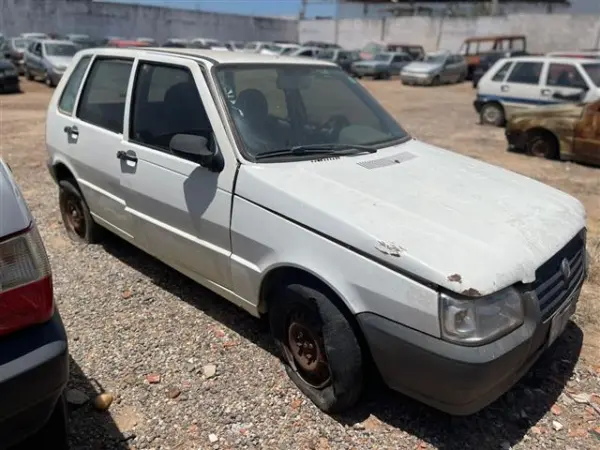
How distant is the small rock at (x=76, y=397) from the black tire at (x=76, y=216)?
6.65ft

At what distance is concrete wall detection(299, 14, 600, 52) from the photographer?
1288 inches

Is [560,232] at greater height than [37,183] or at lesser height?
greater

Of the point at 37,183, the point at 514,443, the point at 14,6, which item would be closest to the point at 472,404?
the point at 514,443

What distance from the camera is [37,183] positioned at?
6.88m

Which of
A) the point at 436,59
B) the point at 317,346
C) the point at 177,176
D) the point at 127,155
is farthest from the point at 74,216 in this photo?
the point at 436,59

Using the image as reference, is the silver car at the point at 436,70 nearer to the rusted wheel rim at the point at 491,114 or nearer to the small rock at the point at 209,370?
the rusted wheel rim at the point at 491,114

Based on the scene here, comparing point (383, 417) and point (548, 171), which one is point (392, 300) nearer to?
point (383, 417)

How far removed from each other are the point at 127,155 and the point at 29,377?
2.19 meters

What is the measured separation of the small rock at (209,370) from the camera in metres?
3.05

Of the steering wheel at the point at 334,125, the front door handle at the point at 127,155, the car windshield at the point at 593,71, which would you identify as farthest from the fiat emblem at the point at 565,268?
the car windshield at the point at 593,71

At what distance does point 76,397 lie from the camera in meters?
2.84

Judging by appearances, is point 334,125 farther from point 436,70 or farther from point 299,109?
point 436,70

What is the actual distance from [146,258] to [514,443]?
3.16 m

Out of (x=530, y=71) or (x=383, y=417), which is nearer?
(x=383, y=417)
